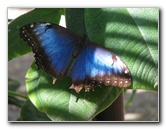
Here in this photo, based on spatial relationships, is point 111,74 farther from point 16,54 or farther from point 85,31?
point 16,54

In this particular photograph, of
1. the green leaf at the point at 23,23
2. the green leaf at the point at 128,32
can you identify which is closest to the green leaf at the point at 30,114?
the green leaf at the point at 23,23

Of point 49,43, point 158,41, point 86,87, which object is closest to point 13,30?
point 49,43

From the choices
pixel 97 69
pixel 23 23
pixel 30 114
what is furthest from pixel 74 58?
pixel 30 114

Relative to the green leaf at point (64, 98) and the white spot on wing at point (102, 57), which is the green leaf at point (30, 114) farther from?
the white spot on wing at point (102, 57)

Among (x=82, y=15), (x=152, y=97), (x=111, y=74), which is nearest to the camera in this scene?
(x=111, y=74)

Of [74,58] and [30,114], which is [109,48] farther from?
[30,114]

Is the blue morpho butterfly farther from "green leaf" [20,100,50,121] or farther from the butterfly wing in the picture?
"green leaf" [20,100,50,121]

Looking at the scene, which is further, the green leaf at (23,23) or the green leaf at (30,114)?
the green leaf at (30,114)
